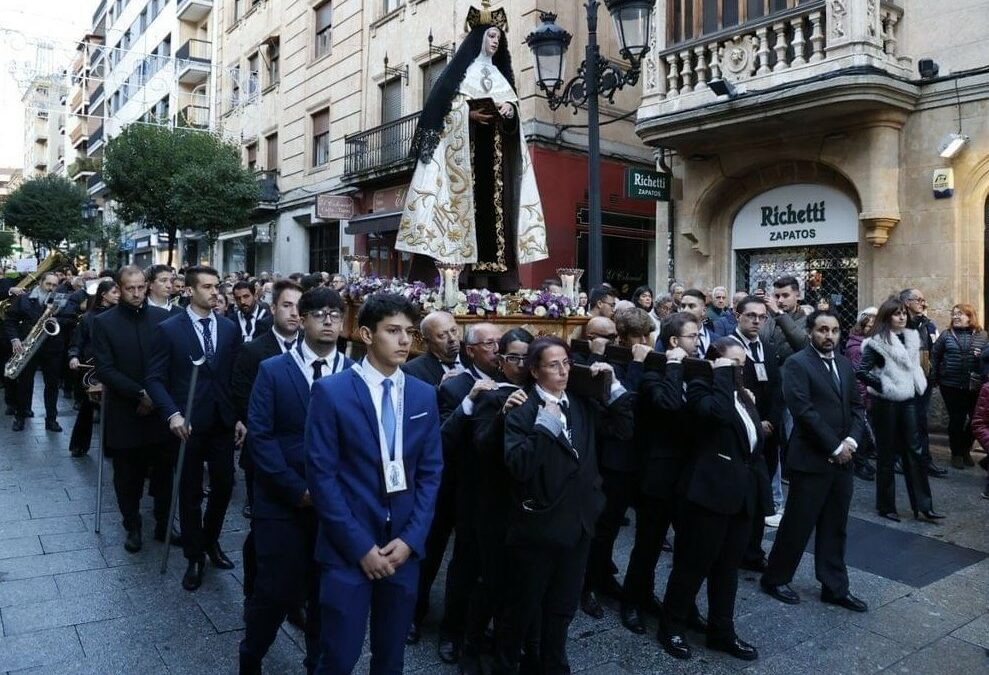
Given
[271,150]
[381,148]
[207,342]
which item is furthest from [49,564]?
[271,150]

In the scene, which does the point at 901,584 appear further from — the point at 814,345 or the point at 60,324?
the point at 60,324

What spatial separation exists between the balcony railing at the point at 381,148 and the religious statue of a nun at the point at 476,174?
33.3ft

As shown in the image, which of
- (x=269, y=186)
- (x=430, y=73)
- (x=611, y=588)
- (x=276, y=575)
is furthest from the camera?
(x=269, y=186)

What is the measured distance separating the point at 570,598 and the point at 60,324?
903 cm

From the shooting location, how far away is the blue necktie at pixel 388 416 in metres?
2.94

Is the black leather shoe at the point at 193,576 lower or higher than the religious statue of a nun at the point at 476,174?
lower

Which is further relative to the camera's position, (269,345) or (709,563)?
(269,345)

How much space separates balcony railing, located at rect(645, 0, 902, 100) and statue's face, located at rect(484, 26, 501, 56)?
221 inches

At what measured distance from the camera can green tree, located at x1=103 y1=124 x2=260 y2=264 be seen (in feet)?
68.9

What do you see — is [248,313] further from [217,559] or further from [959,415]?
[959,415]

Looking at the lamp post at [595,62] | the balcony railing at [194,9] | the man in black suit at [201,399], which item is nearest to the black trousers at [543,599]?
the man in black suit at [201,399]

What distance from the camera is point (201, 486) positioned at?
5.00m

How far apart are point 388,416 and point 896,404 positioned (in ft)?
18.3

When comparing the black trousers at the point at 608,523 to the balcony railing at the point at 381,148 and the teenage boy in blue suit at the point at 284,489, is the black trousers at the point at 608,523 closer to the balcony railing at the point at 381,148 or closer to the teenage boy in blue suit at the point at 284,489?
the teenage boy in blue suit at the point at 284,489
